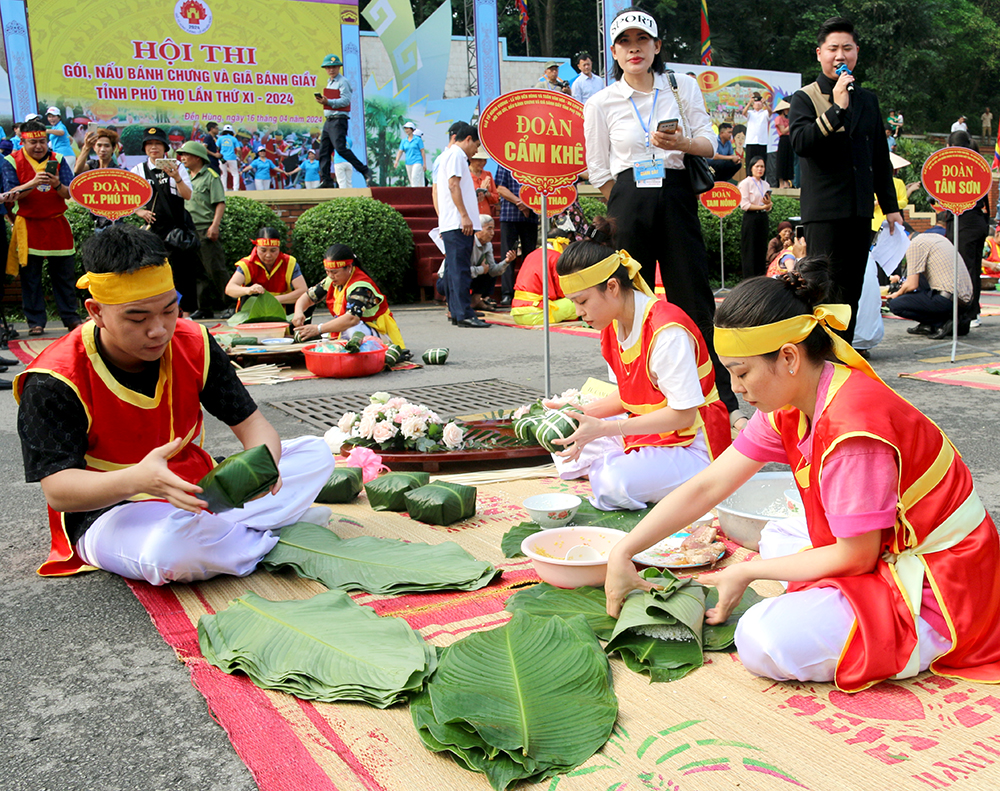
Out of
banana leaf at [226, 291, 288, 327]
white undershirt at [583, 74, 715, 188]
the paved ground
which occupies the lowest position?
the paved ground

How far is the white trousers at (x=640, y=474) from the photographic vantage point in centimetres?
335

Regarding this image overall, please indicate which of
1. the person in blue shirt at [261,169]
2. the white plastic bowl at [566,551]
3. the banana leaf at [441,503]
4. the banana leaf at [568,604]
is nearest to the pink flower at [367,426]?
the banana leaf at [441,503]

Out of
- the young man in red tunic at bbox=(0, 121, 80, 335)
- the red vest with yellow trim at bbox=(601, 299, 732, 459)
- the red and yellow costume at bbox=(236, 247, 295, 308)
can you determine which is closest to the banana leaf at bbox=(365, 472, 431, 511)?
the red vest with yellow trim at bbox=(601, 299, 732, 459)

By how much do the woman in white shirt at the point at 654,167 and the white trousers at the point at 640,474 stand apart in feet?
4.46

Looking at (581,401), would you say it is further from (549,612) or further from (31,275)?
(31,275)

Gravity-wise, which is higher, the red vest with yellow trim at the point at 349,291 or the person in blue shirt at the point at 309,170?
the person in blue shirt at the point at 309,170

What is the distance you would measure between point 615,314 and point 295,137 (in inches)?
600

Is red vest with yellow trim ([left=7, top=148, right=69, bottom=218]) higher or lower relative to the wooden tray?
higher

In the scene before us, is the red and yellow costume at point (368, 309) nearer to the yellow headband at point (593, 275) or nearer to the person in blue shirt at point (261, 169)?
the yellow headband at point (593, 275)

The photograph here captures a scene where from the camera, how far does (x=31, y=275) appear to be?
29.3 ft

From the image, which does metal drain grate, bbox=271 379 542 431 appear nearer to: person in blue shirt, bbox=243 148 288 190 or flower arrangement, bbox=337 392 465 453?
flower arrangement, bbox=337 392 465 453

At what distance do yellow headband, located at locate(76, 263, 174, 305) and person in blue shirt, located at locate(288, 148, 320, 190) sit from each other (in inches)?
601

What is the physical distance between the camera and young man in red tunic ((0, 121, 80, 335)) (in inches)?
340

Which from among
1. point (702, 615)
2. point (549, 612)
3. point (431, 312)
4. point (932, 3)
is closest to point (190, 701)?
point (549, 612)
